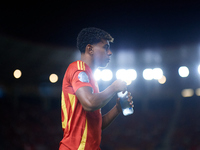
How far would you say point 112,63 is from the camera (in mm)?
17422

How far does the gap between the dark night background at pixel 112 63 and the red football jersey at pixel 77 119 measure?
804 centimetres

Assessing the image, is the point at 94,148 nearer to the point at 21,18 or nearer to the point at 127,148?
the point at 21,18

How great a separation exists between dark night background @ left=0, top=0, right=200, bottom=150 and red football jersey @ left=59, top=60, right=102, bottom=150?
26.4 ft

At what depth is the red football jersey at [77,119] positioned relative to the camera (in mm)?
1709

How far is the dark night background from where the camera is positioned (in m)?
10.2

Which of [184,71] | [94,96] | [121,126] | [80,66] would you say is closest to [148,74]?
[184,71]

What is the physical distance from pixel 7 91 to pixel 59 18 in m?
8.86

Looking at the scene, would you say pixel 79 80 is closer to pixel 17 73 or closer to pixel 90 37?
pixel 90 37

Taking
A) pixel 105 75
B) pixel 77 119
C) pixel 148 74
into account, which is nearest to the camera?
pixel 77 119

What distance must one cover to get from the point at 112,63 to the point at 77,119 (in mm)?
15775

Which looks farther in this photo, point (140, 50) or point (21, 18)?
point (140, 50)

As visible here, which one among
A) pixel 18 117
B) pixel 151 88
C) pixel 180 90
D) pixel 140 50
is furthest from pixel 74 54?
pixel 180 90

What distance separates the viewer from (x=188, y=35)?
12.7 meters

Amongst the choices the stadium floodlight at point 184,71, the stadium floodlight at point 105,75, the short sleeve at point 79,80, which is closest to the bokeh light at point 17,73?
the stadium floodlight at point 105,75
